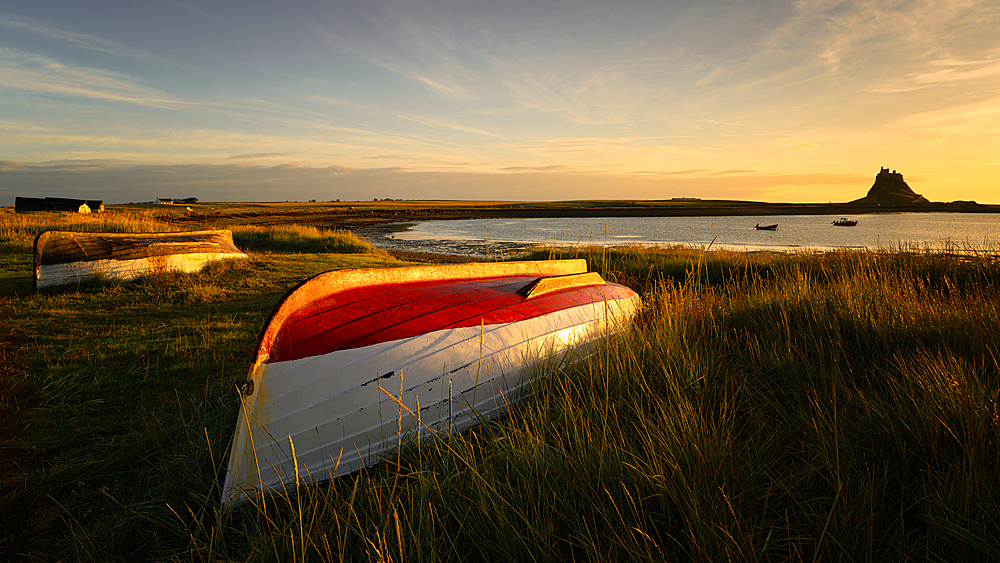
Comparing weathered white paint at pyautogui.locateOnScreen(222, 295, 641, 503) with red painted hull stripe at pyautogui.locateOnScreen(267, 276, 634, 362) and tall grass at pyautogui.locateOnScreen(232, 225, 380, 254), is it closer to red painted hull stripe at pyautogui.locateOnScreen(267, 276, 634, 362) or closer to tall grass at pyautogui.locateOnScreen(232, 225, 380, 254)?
red painted hull stripe at pyautogui.locateOnScreen(267, 276, 634, 362)

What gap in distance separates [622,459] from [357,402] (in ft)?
5.01

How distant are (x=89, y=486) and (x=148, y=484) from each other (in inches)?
15.3

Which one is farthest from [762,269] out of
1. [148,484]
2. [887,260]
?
[148,484]

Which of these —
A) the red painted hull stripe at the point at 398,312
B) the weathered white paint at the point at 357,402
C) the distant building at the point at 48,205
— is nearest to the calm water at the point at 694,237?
the red painted hull stripe at the point at 398,312

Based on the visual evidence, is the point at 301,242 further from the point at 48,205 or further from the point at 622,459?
the point at 48,205

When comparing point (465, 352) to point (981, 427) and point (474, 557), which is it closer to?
point (474, 557)

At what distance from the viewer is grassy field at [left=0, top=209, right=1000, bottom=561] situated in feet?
5.68

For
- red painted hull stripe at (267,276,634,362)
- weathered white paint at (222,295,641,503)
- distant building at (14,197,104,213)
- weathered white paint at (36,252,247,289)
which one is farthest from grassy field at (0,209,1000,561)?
distant building at (14,197,104,213)

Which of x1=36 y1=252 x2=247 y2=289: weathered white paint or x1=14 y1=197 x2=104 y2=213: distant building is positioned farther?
x1=14 y1=197 x2=104 y2=213: distant building

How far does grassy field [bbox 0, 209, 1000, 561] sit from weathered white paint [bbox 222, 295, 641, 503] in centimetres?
15

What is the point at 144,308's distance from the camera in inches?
255

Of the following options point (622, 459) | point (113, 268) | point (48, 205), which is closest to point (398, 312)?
point (622, 459)

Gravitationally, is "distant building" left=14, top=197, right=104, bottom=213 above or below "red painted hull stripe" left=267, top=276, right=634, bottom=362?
above

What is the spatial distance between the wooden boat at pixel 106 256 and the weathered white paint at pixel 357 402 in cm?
715
